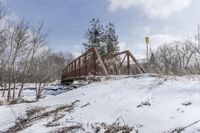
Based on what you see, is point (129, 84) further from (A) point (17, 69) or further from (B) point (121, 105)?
(A) point (17, 69)

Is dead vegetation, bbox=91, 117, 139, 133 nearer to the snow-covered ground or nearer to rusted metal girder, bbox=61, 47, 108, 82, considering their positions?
the snow-covered ground

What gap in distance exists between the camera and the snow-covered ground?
18.8ft

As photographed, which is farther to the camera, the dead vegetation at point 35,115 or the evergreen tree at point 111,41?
the evergreen tree at point 111,41

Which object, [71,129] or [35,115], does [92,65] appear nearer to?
[35,115]

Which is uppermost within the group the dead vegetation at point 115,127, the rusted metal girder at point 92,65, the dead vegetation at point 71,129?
the rusted metal girder at point 92,65

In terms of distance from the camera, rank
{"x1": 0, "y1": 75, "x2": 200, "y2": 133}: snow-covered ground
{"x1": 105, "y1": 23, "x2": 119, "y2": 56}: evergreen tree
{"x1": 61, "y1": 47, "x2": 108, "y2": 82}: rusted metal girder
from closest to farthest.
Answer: {"x1": 0, "y1": 75, "x2": 200, "y2": 133}: snow-covered ground, {"x1": 61, "y1": 47, "x2": 108, "y2": 82}: rusted metal girder, {"x1": 105, "y1": 23, "x2": 119, "y2": 56}: evergreen tree

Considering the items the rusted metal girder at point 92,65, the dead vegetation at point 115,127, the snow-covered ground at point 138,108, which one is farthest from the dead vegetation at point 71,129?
the rusted metal girder at point 92,65

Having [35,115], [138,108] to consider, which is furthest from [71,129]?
[35,115]

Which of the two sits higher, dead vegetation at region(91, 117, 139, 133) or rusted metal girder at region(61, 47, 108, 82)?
rusted metal girder at region(61, 47, 108, 82)

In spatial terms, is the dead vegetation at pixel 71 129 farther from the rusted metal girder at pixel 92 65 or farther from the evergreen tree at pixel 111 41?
the evergreen tree at pixel 111 41

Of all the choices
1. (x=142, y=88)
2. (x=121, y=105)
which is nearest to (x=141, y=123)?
(x=121, y=105)

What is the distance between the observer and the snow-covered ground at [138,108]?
5.73m

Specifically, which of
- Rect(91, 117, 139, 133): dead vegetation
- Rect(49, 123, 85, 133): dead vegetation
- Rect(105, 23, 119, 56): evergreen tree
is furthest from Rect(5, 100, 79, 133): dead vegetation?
Rect(105, 23, 119, 56): evergreen tree

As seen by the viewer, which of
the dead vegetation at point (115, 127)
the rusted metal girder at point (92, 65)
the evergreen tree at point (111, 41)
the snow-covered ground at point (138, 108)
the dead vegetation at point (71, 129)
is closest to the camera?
the snow-covered ground at point (138, 108)
